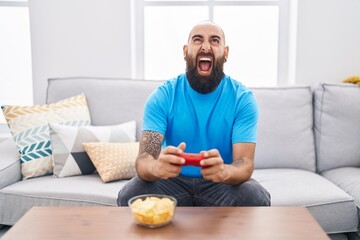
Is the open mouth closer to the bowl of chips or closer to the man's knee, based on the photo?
the man's knee

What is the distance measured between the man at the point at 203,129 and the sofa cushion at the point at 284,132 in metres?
0.56

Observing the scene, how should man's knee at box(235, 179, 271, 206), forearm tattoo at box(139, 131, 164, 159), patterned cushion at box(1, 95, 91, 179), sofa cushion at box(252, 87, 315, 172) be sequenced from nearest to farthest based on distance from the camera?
man's knee at box(235, 179, 271, 206) < forearm tattoo at box(139, 131, 164, 159) < patterned cushion at box(1, 95, 91, 179) < sofa cushion at box(252, 87, 315, 172)

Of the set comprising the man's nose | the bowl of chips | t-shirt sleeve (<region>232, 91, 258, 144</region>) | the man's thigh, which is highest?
the man's nose

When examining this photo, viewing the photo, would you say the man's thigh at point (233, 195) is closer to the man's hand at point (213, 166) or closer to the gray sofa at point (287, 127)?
the man's hand at point (213, 166)

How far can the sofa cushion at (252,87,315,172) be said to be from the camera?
2.22 meters

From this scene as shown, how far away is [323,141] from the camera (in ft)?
7.39

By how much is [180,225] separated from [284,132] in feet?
4.16

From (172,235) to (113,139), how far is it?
109 cm

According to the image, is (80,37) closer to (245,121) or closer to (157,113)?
(157,113)

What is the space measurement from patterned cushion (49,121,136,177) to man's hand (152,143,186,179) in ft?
2.56

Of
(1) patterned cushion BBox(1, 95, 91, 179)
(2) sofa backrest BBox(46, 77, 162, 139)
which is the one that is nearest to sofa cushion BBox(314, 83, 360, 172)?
(2) sofa backrest BBox(46, 77, 162, 139)

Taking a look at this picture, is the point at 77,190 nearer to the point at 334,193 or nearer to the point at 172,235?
the point at 172,235

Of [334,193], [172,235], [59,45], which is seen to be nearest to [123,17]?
[59,45]

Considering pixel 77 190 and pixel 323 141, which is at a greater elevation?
pixel 323 141
